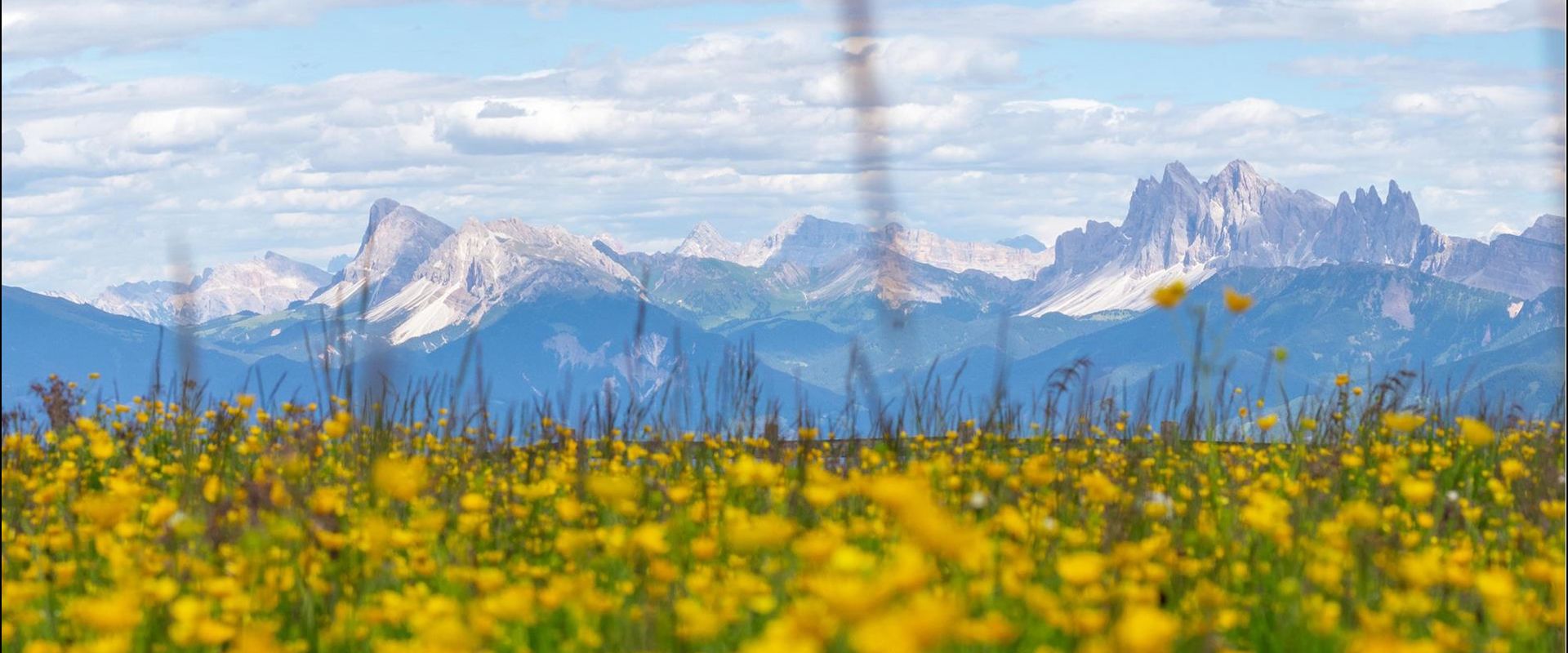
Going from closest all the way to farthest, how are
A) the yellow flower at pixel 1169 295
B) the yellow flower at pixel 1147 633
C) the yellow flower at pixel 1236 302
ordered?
the yellow flower at pixel 1147 633 < the yellow flower at pixel 1169 295 < the yellow flower at pixel 1236 302

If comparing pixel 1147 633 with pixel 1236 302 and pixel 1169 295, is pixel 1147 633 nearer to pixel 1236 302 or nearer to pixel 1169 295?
pixel 1169 295

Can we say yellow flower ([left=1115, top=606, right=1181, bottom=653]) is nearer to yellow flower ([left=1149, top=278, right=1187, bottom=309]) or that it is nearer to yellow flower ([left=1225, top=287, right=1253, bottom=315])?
yellow flower ([left=1149, top=278, right=1187, bottom=309])

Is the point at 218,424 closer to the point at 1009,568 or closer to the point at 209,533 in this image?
the point at 209,533

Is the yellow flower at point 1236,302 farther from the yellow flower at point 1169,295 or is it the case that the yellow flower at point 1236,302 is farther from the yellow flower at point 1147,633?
the yellow flower at point 1147,633

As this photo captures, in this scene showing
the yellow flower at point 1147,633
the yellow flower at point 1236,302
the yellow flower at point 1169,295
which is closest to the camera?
the yellow flower at point 1147,633

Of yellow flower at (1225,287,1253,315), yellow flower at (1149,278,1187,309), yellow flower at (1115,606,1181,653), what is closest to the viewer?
yellow flower at (1115,606,1181,653)

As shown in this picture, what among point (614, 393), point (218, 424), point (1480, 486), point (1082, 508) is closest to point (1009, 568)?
point (1082, 508)

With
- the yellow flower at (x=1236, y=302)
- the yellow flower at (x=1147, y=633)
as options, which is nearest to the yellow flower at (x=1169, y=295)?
the yellow flower at (x=1236, y=302)

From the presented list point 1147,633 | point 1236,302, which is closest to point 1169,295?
point 1236,302

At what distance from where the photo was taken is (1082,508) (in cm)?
579

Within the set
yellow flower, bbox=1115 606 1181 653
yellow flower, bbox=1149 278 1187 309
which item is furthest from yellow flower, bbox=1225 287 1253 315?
yellow flower, bbox=1115 606 1181 653

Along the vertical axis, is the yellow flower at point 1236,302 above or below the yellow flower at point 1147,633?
above

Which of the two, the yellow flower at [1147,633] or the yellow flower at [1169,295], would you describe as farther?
the yellow flower at [1169,295]

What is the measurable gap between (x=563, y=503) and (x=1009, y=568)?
4.11 feet
